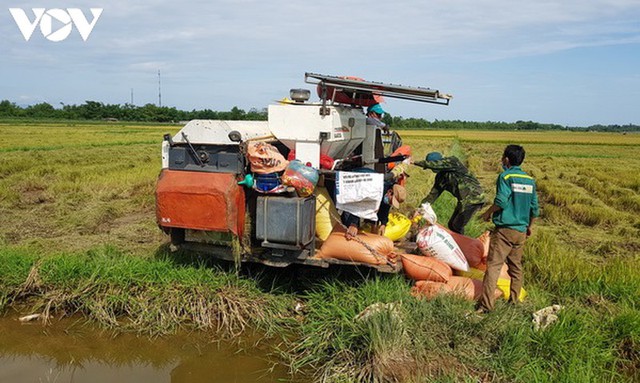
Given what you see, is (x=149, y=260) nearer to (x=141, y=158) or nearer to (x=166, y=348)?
(x=166, y=348)

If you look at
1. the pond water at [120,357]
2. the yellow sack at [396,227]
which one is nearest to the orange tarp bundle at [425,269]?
the yellow sack at [396,227]

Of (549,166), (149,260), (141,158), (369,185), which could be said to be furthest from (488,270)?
(549,166)

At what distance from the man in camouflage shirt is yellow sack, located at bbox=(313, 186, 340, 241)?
1.39m

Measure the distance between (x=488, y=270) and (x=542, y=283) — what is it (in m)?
1.36

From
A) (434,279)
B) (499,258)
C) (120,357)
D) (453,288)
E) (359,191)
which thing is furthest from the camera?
(434,279)

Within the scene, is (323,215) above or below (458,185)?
below

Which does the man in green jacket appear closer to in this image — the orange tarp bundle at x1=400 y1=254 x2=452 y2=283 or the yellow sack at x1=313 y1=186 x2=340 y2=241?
the orange tarp bundle at x1=400 y1=254 x2=452 y2=283

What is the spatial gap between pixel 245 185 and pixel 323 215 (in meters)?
0.89

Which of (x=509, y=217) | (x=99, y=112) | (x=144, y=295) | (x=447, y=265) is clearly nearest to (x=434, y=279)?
(x=447, y=265)

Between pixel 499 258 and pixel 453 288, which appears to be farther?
pixel 453 288

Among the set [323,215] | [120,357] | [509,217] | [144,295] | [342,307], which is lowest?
[120,357]

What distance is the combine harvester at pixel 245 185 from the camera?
4.46 metres

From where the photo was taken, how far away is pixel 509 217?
14.5 feet

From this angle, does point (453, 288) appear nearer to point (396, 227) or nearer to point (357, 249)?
point (357, 249)
